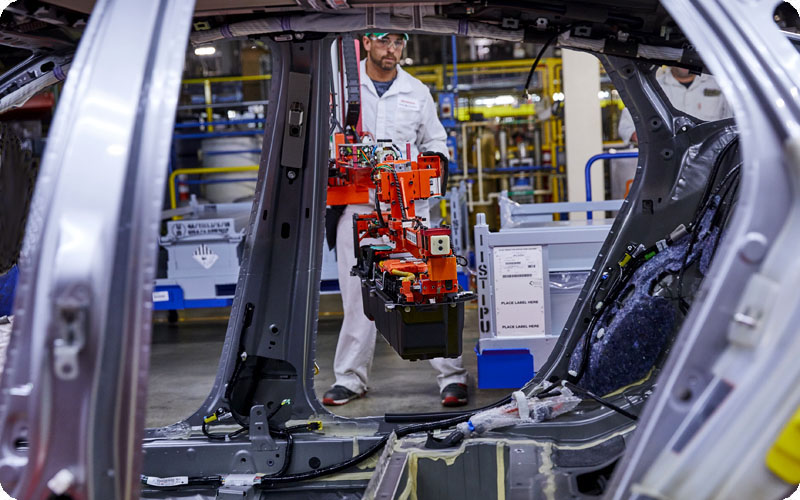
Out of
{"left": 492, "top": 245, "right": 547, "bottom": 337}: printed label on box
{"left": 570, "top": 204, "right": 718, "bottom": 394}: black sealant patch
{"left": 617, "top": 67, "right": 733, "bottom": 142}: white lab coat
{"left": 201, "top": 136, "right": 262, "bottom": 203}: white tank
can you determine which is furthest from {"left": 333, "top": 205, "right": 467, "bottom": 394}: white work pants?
{"left": 201, "top": 136, "right": 262, "bottom": 203}: white tank

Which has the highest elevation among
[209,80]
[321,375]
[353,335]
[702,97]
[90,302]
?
[209,80]

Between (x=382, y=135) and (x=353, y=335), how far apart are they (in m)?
1.33

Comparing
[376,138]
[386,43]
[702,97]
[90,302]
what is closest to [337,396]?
[376,138]

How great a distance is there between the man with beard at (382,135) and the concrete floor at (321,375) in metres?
0.27

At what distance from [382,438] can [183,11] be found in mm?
1990

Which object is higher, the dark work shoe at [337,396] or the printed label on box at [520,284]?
A: the printed label on box at [520,284]

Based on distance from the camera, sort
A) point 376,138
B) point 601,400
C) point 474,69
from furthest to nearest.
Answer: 1. point 474,69
2. point 376,138
3. point 601,400

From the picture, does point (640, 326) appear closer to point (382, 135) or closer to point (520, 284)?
point (520, 284)

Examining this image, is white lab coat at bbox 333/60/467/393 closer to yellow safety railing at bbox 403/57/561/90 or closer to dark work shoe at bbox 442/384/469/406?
dark work shoe at bbox 442/384/469/406

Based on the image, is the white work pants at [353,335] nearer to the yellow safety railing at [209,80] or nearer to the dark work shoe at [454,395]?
the dark work shoe at [454,395]

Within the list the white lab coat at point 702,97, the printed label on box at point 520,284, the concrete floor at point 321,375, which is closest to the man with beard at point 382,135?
the concrete floor at point 321,375

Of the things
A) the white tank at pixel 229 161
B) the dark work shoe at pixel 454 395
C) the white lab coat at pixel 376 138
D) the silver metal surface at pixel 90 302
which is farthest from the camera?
the white tank at pixel 229 161

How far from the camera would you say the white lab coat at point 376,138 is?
16.6 ft

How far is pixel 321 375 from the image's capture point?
6293 millimetres
